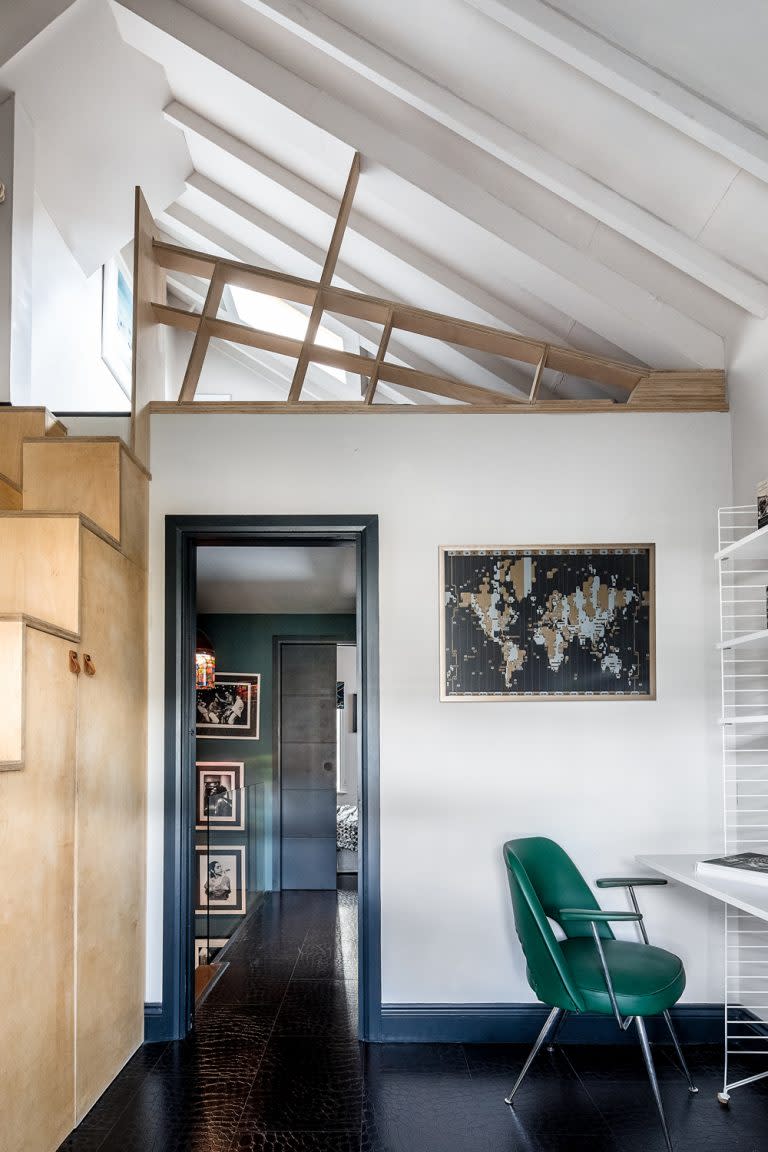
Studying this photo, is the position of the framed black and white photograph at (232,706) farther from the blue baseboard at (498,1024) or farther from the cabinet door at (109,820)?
the blue baseboard at (498,1024)

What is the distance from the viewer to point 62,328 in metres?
5.80

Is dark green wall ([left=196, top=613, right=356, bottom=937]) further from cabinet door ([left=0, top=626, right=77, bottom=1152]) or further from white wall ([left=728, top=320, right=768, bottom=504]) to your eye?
cabinet door ([left=0, top=626, right=77, bottom=1152])

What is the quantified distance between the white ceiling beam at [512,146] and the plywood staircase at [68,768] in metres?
1.69

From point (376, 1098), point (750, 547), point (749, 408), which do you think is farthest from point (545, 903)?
point (749, 408)

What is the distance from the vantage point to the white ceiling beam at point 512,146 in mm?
3449

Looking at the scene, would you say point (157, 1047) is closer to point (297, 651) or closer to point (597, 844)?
point (597, 844)

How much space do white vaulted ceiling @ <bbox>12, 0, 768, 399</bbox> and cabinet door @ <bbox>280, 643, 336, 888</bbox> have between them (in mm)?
3387

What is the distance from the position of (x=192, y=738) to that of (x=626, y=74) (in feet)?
9.81

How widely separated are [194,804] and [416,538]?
4.95 feet

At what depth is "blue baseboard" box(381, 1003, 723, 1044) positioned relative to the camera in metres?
3.90

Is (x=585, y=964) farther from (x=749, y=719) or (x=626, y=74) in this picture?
(x=626, y=74)

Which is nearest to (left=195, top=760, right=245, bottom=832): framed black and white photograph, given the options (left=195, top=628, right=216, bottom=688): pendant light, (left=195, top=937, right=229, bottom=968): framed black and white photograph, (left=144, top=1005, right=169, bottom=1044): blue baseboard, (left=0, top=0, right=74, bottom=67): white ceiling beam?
(left=195, top=937, right=229, bottom=968): framed black and white photograph

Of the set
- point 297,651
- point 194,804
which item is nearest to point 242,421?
point 194,804

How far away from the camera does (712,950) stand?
396 cm
